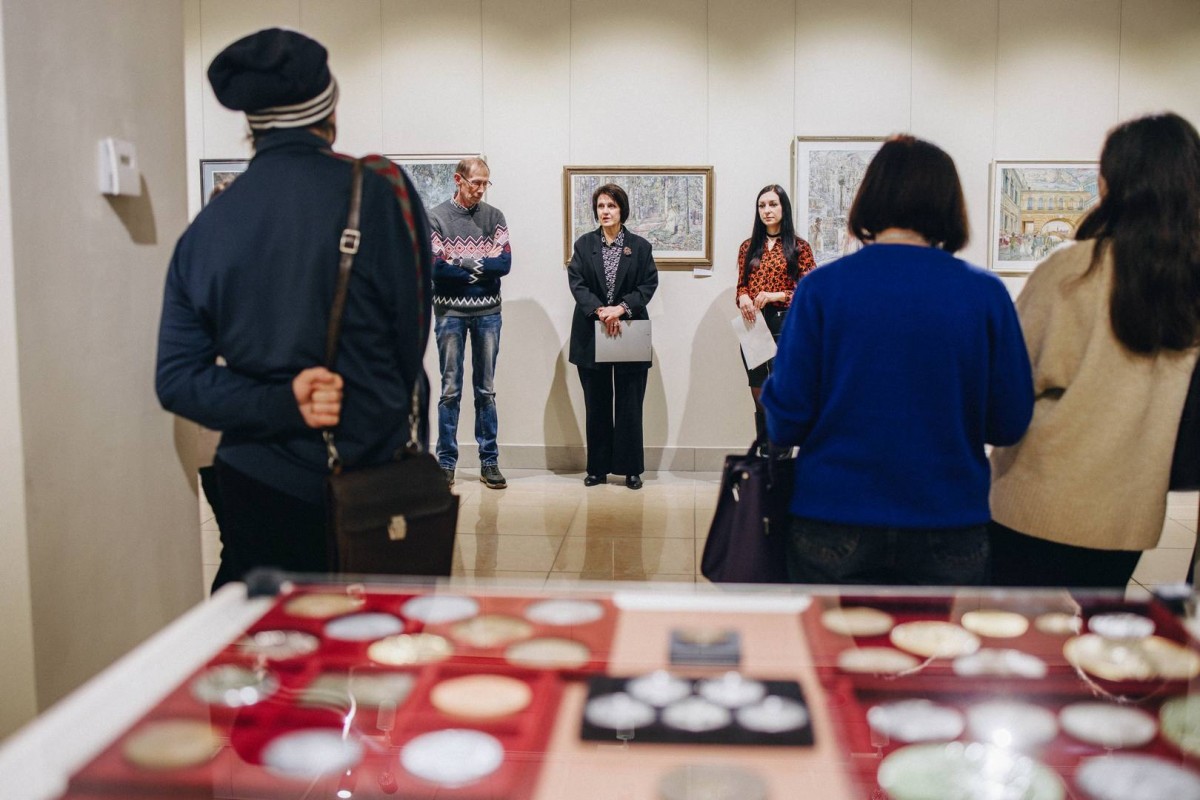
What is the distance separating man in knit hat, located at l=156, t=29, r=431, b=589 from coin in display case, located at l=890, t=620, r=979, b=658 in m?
1.08

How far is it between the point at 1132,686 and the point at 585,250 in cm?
545

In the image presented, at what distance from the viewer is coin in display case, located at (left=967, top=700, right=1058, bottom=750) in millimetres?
1179

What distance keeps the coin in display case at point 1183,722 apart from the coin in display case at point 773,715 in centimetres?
41

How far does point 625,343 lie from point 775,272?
1.01 meters

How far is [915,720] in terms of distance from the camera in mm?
1219

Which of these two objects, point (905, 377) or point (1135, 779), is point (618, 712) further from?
point (905, 377)

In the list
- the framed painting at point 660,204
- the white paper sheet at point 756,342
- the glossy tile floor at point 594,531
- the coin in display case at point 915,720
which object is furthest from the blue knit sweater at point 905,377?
the framed painting at point 660,204

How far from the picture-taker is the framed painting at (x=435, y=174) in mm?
6969

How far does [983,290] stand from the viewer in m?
2.03

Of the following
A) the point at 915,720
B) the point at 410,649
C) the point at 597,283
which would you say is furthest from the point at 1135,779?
the point at 597,283

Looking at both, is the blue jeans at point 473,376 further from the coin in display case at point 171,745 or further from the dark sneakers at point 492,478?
the coin in display case at point 171,745

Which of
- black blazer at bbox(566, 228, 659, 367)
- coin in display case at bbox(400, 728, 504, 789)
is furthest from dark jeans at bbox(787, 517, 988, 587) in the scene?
black blazer at bbox(566, 228, 659, 367)

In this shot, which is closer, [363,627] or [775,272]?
[363,627]

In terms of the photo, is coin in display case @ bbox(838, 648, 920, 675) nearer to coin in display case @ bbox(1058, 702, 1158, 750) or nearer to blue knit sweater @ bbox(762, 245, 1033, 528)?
coin in display case @ bbox(1058, 702, 1158, 750)
